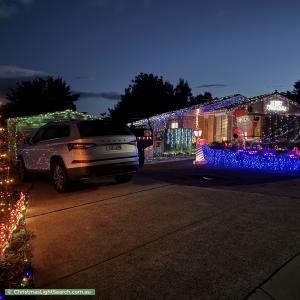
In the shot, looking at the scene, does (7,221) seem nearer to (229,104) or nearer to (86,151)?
(86,151)

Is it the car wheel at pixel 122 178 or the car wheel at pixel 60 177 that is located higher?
the car wheel at pixel 60 177

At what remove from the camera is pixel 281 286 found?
356cm

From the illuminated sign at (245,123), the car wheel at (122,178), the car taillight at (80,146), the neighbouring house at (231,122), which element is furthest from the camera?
the neighbouring house at (231,122)

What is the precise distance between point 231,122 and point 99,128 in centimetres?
1695

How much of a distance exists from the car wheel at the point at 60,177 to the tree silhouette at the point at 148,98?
159 ft

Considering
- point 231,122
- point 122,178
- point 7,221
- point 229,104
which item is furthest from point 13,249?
point 229,104

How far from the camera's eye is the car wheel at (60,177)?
29.0ft

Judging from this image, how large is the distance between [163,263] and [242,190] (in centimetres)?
474

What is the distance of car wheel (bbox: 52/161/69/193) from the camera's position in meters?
8.84

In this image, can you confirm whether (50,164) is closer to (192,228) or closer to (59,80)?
(192,228)

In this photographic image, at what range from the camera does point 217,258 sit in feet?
14.1

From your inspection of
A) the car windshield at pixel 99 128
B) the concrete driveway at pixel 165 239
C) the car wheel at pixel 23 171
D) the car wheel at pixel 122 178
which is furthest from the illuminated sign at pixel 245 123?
the car wheel at pixel 23 171

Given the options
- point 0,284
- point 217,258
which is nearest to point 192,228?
point 217,258

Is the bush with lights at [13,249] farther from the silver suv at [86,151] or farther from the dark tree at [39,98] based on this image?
the dark tree at [39,98]
